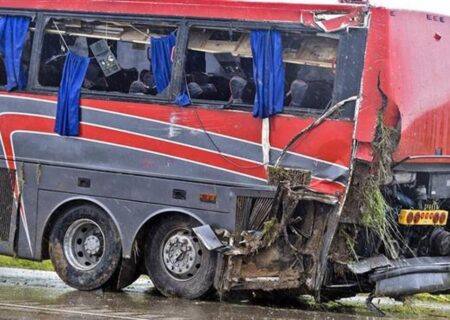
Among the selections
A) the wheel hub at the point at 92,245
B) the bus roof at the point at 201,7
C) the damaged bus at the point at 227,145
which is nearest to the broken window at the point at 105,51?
the damaged bus at the point at 227,145

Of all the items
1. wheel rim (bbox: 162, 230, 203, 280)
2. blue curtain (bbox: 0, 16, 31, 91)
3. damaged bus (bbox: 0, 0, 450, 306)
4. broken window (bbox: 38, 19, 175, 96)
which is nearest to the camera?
damaged bus (bbox: 0, 0, 450, 306)

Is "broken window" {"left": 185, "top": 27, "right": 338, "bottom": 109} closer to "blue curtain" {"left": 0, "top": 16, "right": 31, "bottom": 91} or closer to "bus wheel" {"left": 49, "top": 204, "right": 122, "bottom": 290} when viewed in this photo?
"bus wheel" {"left": 49, "top": 204, "right": 122, "bottom": 290}

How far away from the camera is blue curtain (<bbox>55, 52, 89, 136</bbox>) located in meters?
13.1

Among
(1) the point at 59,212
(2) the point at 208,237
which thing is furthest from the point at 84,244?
(2) the point at 208,237

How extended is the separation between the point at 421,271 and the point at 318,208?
128 cm

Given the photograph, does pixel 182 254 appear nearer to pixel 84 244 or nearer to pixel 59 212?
pixel 84 244

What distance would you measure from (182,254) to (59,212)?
1.67m

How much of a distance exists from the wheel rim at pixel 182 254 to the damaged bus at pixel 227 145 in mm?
16

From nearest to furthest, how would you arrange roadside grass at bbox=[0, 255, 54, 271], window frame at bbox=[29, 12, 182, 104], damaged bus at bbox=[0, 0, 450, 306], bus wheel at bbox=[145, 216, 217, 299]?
damaged bus at bbox=[0, 0, 450, 306] → bus wheel at bbox=[145, 216, 217, 299] → window frame at bbox=[29, 12, 182, 104] → roadside grass at bbox=[0, 255, 54, 271]

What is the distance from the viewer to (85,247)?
13.5 metres

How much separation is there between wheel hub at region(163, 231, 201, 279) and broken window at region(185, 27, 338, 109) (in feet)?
5.09

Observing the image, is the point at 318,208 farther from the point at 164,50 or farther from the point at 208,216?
the point at 164,50

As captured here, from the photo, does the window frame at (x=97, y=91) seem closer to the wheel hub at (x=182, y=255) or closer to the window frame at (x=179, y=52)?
the window frame at (x=179, y=52)

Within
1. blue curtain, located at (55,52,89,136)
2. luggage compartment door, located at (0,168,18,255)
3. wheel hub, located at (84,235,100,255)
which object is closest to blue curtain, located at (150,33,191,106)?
blue curtain, located at (55,52,89,136)
